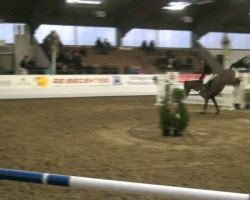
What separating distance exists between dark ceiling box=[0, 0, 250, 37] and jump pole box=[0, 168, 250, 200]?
97.4ft

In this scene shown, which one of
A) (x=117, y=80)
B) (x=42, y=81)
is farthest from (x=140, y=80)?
(x=42, y=81)

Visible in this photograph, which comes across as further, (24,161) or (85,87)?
(85,87)

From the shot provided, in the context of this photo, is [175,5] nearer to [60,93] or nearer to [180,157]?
[60,93]

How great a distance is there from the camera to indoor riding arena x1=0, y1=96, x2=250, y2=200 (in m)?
5.87

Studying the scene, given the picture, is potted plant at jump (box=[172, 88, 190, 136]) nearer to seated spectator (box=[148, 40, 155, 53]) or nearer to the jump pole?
the jump pole

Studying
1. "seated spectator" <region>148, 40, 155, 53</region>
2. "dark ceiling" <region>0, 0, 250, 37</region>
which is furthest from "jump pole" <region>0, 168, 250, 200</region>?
"seated spectator" <region>148, 40, 155, 53</region>

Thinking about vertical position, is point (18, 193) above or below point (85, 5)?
below

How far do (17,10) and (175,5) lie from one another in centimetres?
1322

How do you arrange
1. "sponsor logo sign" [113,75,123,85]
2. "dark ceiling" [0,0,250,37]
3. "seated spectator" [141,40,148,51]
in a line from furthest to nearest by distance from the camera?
1. "seated spectator" [141,40,148,51]
2. "dark ceiling" [0,0,250,37]
3. "sponsor logo sign" [113,75,123,85]

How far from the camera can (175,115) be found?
9727 millimetres

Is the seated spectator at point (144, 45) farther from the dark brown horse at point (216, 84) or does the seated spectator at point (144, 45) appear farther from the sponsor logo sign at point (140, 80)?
the dark brown horse at point (216, 84)

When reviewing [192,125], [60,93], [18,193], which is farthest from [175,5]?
[18,193]

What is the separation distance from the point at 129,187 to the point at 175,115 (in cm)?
730

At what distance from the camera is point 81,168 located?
6758mm
